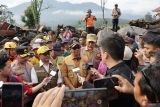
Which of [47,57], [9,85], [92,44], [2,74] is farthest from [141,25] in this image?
[9,85]

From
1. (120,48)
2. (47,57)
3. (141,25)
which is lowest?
(141,25)

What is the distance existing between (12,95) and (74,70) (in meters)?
4.21

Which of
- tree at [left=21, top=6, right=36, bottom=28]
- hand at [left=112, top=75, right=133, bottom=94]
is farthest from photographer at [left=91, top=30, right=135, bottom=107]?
tree at [left=21, top=6, right=36, bottom=28]

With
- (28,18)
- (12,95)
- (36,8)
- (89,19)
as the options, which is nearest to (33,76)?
(12,95)

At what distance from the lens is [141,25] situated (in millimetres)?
22672

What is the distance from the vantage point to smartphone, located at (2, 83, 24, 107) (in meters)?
3.26

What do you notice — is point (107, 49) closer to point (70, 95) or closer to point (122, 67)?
point (122, 67)

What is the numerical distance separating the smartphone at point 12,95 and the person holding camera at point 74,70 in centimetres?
414

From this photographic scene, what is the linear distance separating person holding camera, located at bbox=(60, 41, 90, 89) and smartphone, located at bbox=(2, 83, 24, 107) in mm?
4140

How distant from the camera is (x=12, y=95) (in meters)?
3.29

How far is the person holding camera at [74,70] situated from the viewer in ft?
25.1

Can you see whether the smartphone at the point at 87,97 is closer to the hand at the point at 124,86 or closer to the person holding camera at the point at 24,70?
the hand at the point at 124,86

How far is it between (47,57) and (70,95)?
4497mm

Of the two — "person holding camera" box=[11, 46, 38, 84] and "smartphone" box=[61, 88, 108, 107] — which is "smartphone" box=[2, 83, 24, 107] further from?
"person holding camera" box=[11, 46, 38, 84]
